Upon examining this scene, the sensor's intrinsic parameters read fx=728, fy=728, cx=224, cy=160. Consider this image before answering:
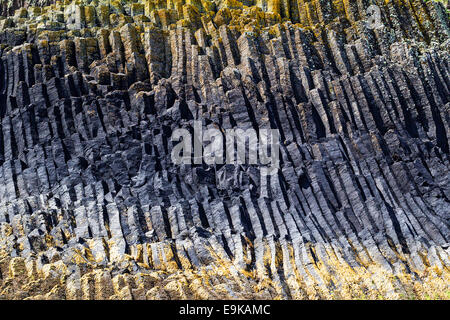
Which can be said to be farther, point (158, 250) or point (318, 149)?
point (318, 149)

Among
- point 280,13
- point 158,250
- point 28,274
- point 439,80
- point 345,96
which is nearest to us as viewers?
point 28,274

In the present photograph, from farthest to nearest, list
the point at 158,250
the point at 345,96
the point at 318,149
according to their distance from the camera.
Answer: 1. the point at 345,96
2. the point at 318,149
3. the point at 158,250

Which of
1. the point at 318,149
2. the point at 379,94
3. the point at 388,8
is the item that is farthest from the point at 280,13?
the point at 318,149

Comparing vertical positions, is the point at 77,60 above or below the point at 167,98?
above

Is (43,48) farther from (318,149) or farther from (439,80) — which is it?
(439,80)

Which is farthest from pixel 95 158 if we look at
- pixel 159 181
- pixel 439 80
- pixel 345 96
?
pixel 439 80

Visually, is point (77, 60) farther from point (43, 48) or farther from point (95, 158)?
point (95, 158)

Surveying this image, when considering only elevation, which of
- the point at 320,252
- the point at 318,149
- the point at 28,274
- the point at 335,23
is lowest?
the point at 320,252
